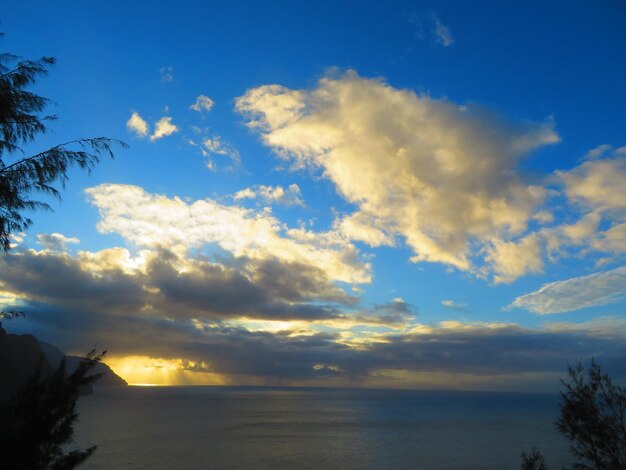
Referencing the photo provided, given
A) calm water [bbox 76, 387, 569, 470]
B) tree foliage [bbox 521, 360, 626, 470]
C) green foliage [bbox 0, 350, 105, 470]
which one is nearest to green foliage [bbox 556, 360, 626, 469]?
tree foliage [bbox 521, 360, 626, 470]

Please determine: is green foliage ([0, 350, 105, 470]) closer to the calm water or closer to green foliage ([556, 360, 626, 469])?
green foliage ([556, 360, 626, 469])

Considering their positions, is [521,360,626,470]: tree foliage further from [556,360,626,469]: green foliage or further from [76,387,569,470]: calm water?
[76,387,569,470]: calm water

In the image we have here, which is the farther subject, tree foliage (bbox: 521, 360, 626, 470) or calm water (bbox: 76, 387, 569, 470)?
calm water (bbox: 76, 387, 569, 470)

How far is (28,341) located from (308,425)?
4490 inches

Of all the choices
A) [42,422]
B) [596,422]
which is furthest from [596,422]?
[42,422]

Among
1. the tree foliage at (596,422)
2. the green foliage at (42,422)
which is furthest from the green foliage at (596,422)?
the green foliage at (42,422)

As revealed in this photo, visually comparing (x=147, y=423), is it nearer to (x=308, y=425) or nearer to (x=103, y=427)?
(x=103, y=427)

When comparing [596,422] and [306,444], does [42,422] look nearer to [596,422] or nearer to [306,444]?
[596,422]

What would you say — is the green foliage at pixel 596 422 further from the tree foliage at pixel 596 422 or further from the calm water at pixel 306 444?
the calm water at pixel 306 444

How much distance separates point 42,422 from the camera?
10.5 meters

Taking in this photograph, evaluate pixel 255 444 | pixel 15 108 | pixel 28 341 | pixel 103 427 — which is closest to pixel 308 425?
pixel 255 444

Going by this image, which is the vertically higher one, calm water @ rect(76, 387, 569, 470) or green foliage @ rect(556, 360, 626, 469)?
green foliage @ rect(556, 360, 626, 469)

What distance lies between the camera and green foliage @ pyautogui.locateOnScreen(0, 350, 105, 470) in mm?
10055

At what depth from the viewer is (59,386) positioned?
433 inches
